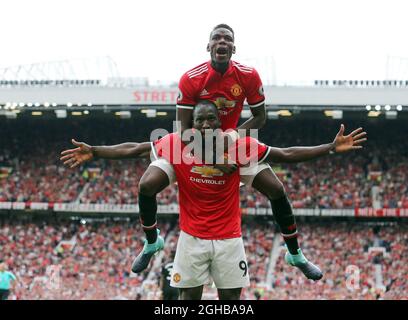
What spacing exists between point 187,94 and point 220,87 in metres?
0.33

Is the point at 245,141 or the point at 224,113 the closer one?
the point at 245,141

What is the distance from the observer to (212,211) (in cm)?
643

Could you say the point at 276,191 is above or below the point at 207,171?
below

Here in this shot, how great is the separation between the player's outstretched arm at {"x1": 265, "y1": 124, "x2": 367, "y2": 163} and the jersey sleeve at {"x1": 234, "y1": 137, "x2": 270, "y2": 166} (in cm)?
10

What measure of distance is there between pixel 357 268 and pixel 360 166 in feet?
23.3

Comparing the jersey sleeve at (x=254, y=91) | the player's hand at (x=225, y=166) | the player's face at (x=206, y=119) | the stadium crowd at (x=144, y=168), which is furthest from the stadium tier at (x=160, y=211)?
the player's face at (x=206, y=119)

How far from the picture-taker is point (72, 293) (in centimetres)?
2455

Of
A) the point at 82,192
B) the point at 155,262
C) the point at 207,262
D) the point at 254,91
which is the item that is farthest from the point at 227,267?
the point at 82,192

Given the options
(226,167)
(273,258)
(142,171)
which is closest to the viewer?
(226,167)

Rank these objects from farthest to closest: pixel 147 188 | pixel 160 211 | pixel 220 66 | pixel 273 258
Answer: pixel 160 211, pixel 273 258, pixel 220 66, pixel 147 188

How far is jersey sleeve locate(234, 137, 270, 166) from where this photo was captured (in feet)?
20.9

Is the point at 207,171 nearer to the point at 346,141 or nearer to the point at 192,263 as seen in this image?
the point at 192,263

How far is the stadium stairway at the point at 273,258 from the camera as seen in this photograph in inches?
967
